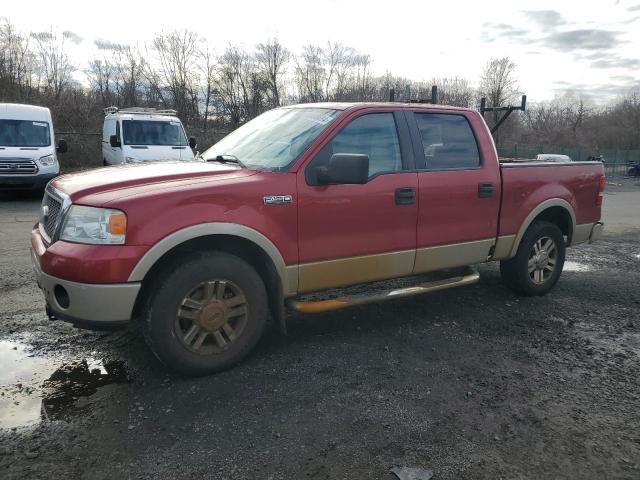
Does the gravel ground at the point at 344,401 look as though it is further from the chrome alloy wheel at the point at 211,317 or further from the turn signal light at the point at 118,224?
the turn signal light at the point at 118,224

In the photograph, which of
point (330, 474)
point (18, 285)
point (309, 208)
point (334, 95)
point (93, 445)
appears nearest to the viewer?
point (330, 474)

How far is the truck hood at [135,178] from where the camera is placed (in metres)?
3.29

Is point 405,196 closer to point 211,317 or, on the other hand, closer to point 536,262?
point 211,317

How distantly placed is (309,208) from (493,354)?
191 cm

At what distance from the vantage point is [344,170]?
3.60m

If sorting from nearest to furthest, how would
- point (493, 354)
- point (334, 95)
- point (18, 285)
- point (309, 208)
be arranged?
point (309, 208)
point (493, 354)
point (18, 285)
point (334, 95)

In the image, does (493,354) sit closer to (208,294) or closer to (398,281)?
(398,281)

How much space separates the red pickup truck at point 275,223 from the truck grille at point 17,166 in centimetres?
969

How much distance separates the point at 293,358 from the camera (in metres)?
3.90

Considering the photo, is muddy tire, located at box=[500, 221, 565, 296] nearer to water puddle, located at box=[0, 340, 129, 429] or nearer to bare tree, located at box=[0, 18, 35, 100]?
water puddle, located at box=[0, 340, 129, 429]

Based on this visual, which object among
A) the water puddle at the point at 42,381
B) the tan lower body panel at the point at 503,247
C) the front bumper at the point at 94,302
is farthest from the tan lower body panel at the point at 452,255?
the water puddle at the point at 42,381

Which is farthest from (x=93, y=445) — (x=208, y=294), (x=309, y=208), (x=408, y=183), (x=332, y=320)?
(x=408, y=183)

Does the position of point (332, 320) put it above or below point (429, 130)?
below

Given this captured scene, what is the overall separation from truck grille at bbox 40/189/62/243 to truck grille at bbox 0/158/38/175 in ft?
31.9
